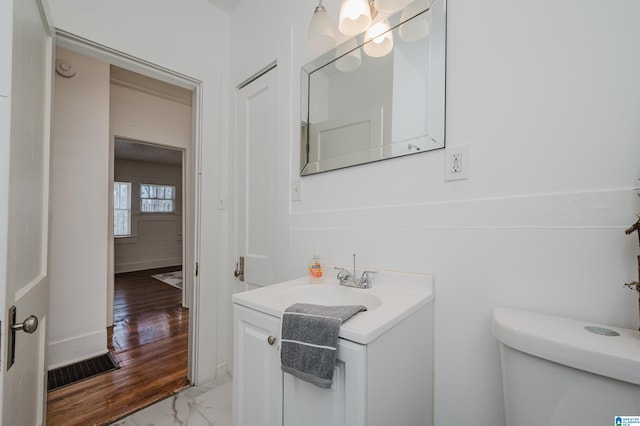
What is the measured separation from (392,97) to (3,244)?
1.25 m

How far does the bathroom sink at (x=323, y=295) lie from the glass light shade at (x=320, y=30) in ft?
3.51

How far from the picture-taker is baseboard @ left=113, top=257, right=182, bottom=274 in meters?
5.53

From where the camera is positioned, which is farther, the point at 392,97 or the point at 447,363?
the point at 392,97

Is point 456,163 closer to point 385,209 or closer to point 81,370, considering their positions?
point 385,209

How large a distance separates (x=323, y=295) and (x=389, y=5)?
117cm

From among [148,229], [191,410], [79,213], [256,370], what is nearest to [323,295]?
[256,370]

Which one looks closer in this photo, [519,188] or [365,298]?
[519,188]

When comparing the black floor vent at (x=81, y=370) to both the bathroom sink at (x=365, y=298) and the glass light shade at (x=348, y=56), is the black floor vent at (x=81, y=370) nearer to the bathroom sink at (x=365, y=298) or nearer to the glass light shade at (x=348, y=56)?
the bathroom sink at (x=365, y=298)

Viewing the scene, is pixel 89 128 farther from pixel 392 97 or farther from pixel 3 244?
pixel 392 97

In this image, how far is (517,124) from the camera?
0.84m

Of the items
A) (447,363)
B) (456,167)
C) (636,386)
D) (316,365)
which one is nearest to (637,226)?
(636,386)

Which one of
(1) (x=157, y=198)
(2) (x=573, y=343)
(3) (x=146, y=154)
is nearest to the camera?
(2) (x=573, y=343)

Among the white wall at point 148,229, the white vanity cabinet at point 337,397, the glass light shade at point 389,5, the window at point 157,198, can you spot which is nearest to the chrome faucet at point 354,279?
the white vanity cabinet at point 337,397

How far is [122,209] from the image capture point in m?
5.51
